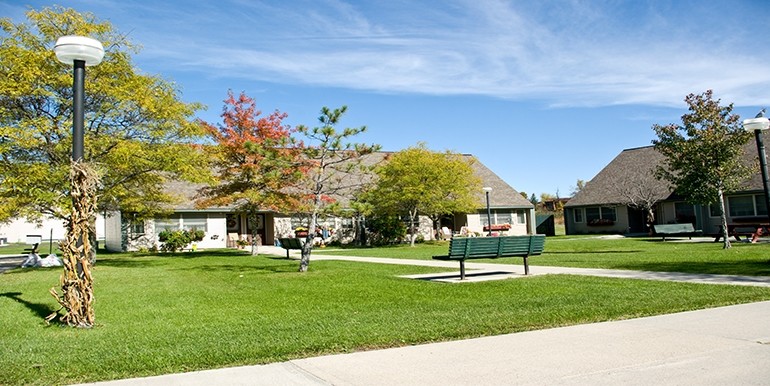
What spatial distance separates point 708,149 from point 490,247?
14.2 metres

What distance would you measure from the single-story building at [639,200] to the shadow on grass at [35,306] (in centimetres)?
3071

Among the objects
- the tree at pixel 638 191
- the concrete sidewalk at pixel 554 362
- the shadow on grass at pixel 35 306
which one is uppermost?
the tree at pixel 638 191

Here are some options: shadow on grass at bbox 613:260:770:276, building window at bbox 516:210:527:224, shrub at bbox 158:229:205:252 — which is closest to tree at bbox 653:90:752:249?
shadow on grass at bbox 613:260:770:276

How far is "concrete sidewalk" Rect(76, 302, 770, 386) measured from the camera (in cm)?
453

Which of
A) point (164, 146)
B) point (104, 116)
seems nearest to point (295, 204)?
point (164, 146)

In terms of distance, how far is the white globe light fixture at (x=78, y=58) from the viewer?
24.0ft

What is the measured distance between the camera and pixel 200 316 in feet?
26.0

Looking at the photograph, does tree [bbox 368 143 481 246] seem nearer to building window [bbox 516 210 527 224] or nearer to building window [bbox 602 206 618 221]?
building window [bbox 516 210 527 224]

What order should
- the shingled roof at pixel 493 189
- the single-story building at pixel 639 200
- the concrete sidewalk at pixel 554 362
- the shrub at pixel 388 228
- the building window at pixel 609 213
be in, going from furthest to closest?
the building window at pixel 609 213 < the shingled roof at pixel 493 189 < the shrub at pixel 388 228 < the single-story building at pixel 639 200 < the concrete sidewalk at pixel 554 362

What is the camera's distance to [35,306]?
9258 millimetres

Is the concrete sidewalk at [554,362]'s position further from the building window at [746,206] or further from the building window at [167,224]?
the building window at [746,206]

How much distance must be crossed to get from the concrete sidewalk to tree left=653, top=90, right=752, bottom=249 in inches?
692

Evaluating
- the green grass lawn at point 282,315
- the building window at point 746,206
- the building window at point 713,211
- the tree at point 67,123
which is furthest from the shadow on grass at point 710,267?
the building window at point 713,211

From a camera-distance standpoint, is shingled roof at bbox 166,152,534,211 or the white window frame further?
the white window frame
